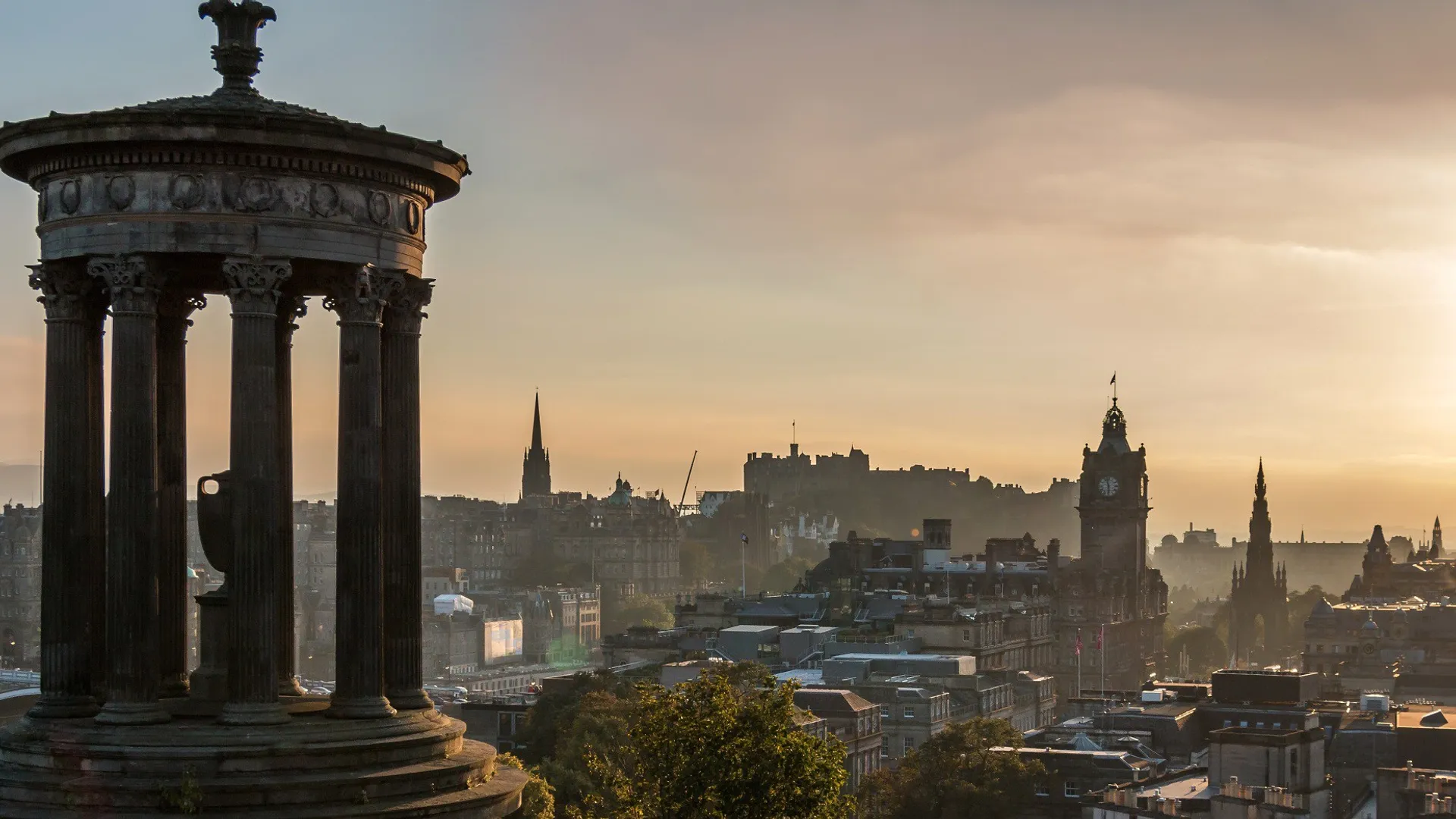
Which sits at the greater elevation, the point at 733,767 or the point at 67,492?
the point at 67,492

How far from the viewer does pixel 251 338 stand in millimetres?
28672

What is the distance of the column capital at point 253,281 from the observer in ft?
94.1

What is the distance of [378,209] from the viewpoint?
3005 cm

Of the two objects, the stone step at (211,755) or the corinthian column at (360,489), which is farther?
the corinthian column at (360,489)

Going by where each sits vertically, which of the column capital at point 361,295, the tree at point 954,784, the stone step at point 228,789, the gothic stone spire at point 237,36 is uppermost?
the gothic stone spire at point 237,36

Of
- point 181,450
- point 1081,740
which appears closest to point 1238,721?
point 1081,740

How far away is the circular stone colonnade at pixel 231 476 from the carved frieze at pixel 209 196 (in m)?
0.03

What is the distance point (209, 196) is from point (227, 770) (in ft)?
23.5

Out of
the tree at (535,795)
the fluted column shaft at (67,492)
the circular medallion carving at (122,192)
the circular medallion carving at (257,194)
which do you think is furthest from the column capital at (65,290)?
the tree at (535,795)

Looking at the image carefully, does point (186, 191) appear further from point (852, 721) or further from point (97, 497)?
point (852, 721)

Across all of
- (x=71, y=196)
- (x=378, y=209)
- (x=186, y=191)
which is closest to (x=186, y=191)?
(x=186, y=191)

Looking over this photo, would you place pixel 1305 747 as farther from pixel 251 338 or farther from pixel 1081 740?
pixel 251 338

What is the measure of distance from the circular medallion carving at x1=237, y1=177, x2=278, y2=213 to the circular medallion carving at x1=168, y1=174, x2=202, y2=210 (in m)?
0.51

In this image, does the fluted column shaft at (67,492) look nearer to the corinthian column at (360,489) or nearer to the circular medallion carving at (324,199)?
the circular medallion carving at (324,199)
